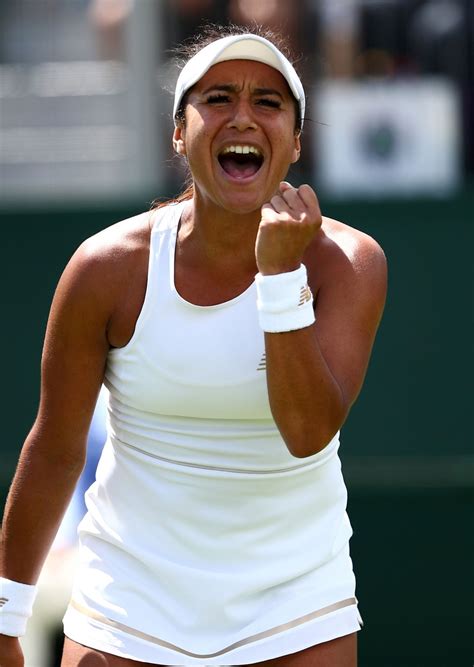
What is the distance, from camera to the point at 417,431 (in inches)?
257

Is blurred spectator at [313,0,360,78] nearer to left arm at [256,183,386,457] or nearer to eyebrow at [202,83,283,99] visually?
eyebrow at [202,83,283,99]

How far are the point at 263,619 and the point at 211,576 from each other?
0.13 meters

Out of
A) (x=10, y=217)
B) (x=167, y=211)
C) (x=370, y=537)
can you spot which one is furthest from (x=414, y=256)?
(x=167, y=211)

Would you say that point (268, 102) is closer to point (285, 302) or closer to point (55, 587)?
point (285, 302)

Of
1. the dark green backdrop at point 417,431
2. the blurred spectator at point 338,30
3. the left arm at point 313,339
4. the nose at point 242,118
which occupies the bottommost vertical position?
the dark green backdrop at point 417,431

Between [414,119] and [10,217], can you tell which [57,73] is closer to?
[10,217]

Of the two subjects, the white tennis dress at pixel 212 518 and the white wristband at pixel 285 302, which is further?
the white tennis dress at pixel 212 518

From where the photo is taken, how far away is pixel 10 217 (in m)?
6.77

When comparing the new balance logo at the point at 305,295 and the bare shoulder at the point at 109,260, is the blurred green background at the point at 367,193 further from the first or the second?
the new balance logo at the point at 305,295

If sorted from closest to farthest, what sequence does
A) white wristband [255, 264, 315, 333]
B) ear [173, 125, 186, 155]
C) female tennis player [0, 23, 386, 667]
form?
white wristband [255, 264, 315, 333] < female tennis player [0, 23, 386, 667] < ear [173, 125, 186, 155]

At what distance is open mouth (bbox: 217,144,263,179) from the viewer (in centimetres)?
277

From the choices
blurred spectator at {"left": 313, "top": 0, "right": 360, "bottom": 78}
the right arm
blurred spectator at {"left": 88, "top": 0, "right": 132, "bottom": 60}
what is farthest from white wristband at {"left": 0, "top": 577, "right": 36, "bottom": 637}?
blurred spectator at {"left": 88, "top": 0, "right": 132, "bottom": 60}

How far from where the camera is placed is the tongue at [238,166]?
277 centimetres

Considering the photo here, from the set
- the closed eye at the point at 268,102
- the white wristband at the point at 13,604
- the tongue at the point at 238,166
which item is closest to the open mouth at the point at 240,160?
the tongue at the point at 238,166
